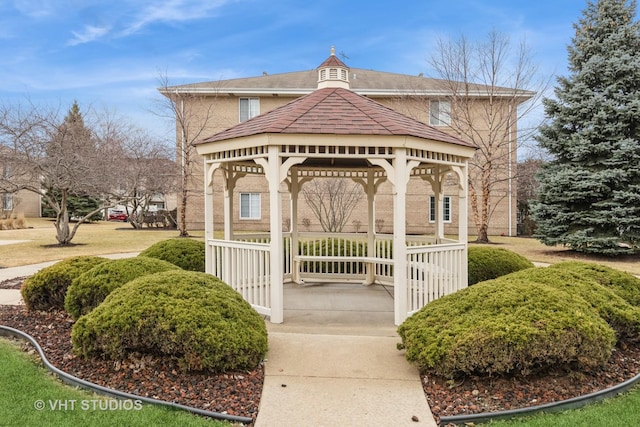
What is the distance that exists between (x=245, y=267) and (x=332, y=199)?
1868cm

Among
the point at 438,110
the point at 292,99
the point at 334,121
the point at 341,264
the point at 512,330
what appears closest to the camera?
the point at 512,330

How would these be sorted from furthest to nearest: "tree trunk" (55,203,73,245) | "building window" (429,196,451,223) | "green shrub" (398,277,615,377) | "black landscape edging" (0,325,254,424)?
"building window" (429,196,451,223), "tree trunk" (55,203,73,245), "green shrub" (398,277,615,377), "black landscape edging" (0,325,254,424)

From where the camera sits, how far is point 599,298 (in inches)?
220

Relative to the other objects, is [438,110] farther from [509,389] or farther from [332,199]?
[509,389]

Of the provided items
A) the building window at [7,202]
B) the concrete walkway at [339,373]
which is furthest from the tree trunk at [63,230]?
the building window at [7,202]

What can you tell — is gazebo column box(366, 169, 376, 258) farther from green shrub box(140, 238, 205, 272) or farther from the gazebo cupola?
green shrub box(140, 238, 205, 272)

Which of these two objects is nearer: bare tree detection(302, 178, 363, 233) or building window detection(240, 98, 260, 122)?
bare tree detection(302, 178, 363, 233)

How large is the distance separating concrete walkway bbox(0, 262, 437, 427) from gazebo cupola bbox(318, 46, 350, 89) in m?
4.54

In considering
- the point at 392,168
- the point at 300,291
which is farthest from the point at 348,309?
the point at 392,168

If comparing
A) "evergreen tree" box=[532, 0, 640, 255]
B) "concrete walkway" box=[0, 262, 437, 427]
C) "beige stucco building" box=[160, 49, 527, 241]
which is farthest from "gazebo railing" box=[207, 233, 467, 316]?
"beige stucco building" box=[160, 49, 527, 241]

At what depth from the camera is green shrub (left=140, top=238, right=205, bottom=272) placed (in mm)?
10008

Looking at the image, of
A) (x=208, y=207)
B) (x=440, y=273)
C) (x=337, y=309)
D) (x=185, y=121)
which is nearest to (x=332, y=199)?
(x=185, y=121)

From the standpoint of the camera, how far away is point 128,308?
4785 mm

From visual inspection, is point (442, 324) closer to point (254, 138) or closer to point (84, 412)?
point (84, 412)
